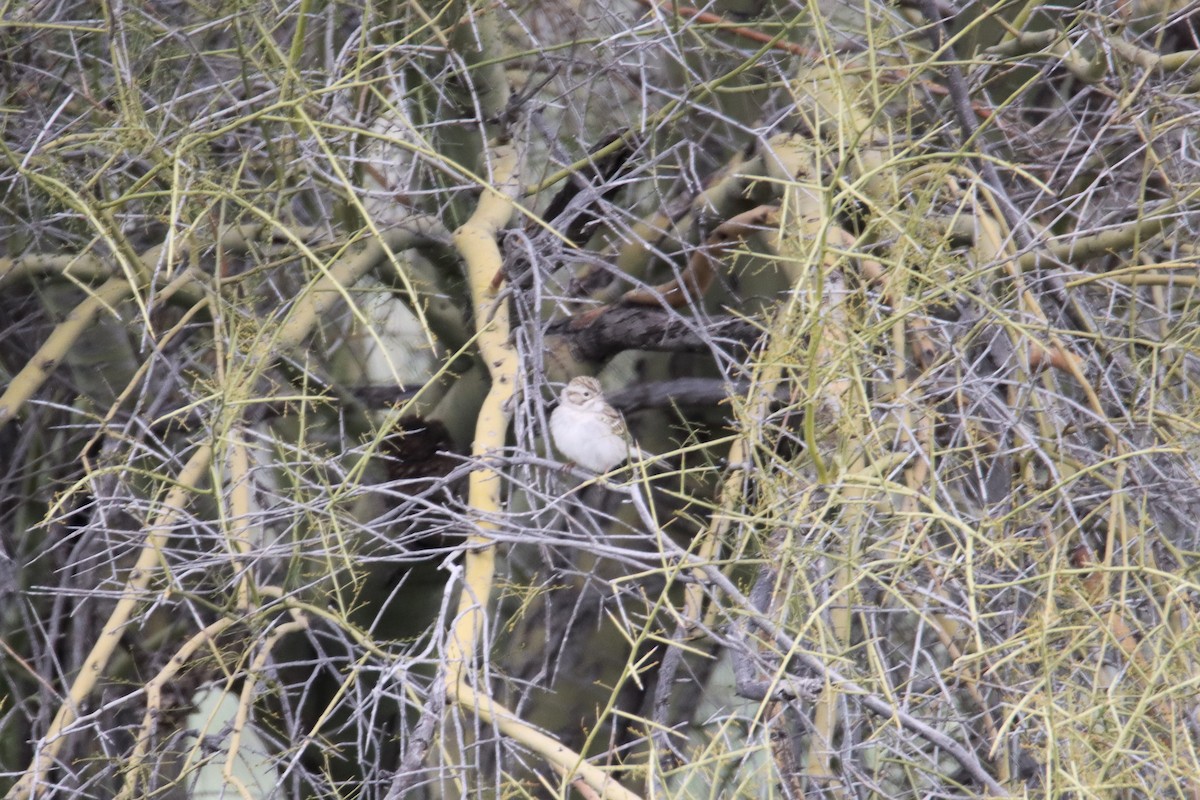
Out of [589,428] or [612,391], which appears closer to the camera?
[589,428]

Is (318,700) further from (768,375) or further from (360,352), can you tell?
(768,375)

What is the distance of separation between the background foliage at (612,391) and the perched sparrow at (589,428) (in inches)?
5.3

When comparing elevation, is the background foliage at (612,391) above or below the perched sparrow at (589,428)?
above

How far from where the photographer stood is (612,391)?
562 centimetres

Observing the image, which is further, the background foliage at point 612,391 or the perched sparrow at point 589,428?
the perched sparrow at point 589,428

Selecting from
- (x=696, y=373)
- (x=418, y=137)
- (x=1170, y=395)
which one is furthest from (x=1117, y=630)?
(x=696, y=373)

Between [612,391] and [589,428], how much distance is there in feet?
1.92

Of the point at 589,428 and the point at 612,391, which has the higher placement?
the point at 589,428

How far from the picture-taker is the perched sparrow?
4910 millimetres

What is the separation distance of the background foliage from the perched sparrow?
0.44 feet

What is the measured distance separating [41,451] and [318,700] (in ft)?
4.44

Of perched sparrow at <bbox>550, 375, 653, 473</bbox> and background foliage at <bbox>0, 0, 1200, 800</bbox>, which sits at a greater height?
background foliage at <bbox>0, 0, 1200, 800</bbox>

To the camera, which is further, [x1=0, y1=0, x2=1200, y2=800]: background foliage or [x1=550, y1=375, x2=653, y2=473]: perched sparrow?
[x1=550, y1=375, x2=653, y2=473]: perched sparrow

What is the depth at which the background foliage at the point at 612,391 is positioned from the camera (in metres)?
2.77
